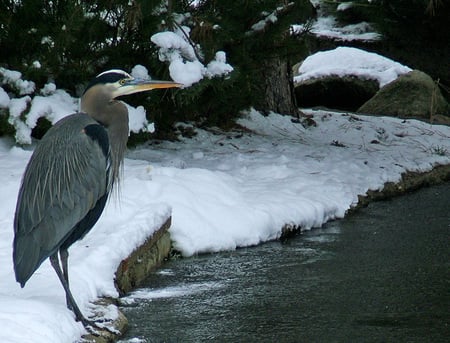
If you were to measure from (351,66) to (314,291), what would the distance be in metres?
10.9

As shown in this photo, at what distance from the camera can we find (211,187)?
789 cm

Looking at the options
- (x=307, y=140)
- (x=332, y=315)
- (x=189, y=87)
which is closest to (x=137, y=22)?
(x=189, y=87)

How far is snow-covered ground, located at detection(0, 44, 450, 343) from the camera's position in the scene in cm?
522

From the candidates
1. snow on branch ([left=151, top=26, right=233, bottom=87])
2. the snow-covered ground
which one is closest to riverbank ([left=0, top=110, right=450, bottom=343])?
the snow-covered ground

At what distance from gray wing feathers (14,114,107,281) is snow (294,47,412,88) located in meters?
11.4

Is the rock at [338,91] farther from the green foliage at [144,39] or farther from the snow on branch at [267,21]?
the snow on branch at [267,21]

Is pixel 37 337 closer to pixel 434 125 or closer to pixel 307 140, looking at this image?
pixel 307 140

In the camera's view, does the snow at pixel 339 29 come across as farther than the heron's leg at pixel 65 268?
Yes

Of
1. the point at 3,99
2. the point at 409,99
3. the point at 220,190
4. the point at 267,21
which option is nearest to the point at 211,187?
the point at 220,190

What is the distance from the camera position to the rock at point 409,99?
14.2 metres

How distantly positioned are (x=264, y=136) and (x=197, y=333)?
6054 millimetres

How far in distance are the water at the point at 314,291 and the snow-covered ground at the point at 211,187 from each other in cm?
27

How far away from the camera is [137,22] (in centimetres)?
856

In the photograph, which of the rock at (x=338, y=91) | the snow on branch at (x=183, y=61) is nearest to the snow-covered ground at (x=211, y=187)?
the snow on branch at (x=183, y=61)
